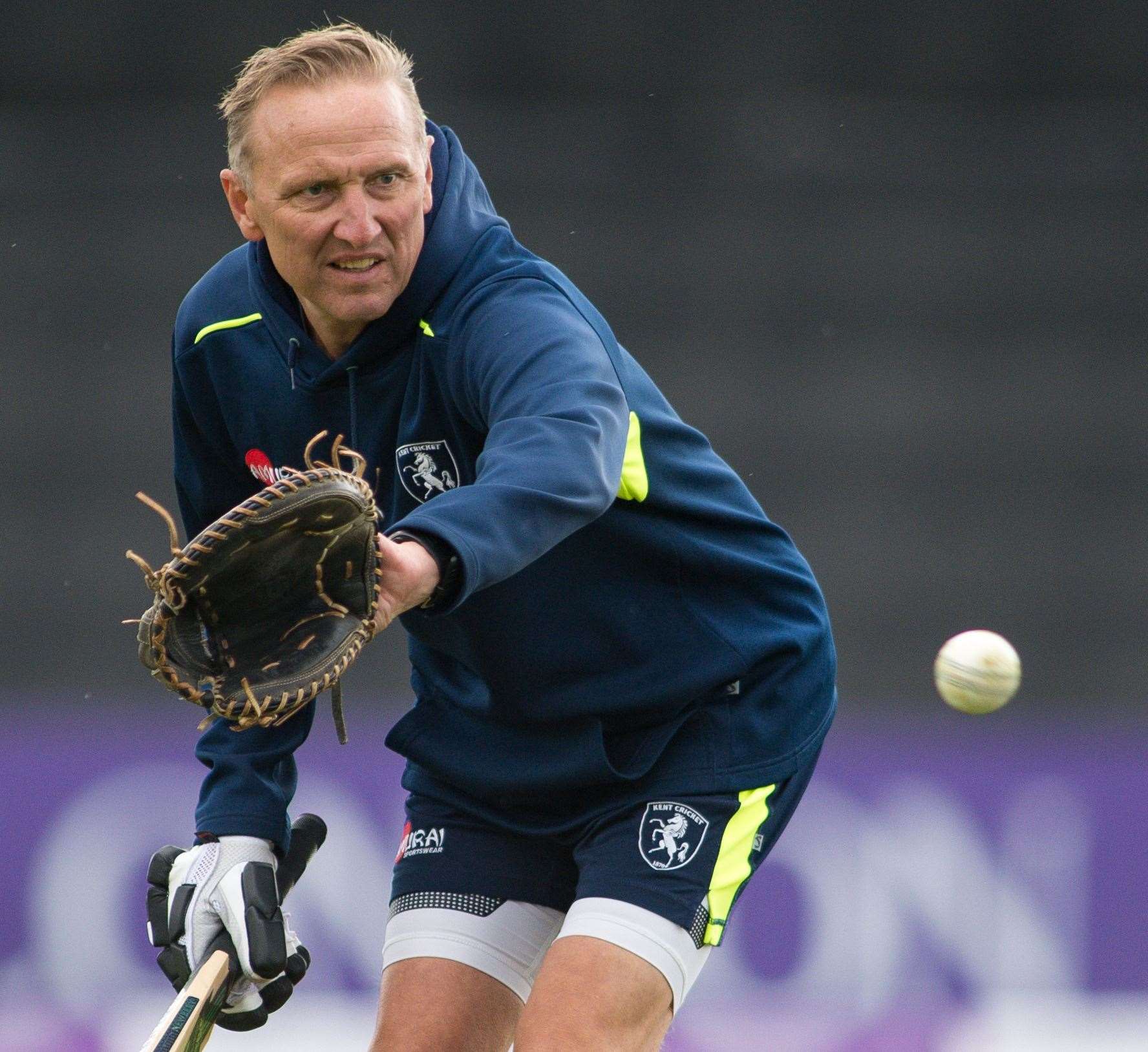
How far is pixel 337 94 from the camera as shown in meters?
2.94

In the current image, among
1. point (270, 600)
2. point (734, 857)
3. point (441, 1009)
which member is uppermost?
point (270, 600)

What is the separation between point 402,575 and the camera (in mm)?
2383

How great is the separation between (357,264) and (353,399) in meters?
0.23

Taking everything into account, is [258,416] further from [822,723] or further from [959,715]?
[959,715]

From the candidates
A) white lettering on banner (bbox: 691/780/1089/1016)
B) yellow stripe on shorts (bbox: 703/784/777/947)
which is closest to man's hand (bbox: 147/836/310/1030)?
yellow stripe on shorts (bbox: 703/784/777/947)

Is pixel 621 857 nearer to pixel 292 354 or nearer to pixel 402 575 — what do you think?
pixel 402 575

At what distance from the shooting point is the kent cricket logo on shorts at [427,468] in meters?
3.04

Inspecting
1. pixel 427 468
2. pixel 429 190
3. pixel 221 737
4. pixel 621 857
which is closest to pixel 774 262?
pixel 221 737

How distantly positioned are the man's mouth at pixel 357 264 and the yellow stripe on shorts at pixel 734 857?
40.9 inches

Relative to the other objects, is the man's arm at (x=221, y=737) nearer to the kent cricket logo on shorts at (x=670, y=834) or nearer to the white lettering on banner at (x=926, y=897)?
the kent cricket logo on shorts at (x=670, y=834)

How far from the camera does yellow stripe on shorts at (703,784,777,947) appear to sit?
3078 millimetres

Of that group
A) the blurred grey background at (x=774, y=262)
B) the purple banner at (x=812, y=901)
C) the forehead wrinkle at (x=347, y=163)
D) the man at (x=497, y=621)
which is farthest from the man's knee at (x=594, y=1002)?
the blurred grey background at (x=774, y=262)

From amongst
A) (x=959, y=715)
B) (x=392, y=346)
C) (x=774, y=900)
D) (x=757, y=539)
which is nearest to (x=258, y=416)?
(x=392, y=346)

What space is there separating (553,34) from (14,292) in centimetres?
257
